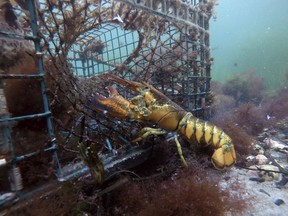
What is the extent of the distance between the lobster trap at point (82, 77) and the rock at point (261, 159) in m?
1.84

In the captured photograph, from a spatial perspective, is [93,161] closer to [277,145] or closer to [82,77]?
[82,77]

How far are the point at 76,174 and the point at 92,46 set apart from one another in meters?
5.84

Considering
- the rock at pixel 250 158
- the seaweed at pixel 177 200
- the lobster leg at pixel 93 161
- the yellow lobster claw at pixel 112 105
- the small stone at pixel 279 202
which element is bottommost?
the small stone at pixel 279 202

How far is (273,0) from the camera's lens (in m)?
83.9

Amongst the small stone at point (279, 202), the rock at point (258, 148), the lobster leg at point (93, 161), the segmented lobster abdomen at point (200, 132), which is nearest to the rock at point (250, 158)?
the rock at point (258, 148)

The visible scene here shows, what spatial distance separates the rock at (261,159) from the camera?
4448mm

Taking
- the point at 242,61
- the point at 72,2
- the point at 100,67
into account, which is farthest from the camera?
the point at 242,61

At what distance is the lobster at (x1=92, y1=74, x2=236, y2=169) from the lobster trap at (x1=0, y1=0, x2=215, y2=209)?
30cm

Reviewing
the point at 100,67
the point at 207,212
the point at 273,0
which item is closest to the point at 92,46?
the point at 100,67

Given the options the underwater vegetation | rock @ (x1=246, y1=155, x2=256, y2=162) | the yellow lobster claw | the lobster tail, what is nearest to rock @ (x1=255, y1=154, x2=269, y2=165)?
rock @ (x1=246, y1=155, x2=256, y2=162)

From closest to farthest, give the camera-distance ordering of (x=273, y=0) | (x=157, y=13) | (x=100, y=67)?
(x=157, y=13) → (x=100, y=67) → (x=273, y=0)

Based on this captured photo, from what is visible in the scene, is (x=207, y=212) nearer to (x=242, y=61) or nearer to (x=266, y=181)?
(x=266, y=181)

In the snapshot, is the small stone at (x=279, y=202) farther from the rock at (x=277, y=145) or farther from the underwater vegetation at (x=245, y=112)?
the rock at (x=277, y=145)

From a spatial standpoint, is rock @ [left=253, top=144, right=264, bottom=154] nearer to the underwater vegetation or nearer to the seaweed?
the underwater vegetation
